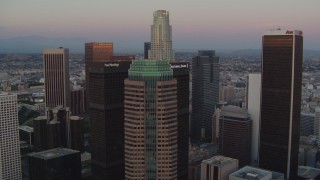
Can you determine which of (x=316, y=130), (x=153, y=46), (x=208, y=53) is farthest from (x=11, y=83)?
(x=316, y=130)

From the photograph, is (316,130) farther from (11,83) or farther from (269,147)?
(11,83)

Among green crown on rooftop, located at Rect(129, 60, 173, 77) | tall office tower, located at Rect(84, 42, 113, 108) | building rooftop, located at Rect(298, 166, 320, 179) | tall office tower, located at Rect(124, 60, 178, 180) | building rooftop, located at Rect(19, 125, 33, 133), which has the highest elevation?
tall office tower, located at Rect(84, 42, 113, 108)

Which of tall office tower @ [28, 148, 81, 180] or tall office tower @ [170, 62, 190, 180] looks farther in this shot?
tall office tower @ [28, 148, 81, 180]

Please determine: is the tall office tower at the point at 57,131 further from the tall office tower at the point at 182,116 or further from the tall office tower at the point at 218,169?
the tall office tower at the point at 218,169

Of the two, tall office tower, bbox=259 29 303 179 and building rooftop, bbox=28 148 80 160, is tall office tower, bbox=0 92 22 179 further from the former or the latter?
tall office tower, bbox=259 29 303 179

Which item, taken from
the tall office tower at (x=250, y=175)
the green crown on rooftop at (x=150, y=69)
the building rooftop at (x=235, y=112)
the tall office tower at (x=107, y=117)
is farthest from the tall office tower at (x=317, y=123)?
the green crown on rooftop at (x=150, y=69)

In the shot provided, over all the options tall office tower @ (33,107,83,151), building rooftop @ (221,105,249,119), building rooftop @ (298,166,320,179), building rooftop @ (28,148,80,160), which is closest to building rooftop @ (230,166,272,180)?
building rooftop @ (298,166,320,179)

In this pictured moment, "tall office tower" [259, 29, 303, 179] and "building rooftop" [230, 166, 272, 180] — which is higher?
"tall office tower" [259, 29, 303, 179]
